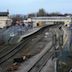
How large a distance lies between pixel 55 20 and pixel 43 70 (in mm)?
Answer: 74774

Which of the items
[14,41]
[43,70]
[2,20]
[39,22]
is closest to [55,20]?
[39,22]

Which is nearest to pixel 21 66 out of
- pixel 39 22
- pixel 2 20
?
pixel 2 20

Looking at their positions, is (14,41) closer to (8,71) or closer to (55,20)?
(8,71)

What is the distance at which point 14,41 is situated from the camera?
39.5 metres

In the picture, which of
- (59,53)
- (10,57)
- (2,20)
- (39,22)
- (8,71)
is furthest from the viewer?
(39,22)

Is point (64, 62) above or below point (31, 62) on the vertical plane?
above

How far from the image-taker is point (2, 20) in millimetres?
80875

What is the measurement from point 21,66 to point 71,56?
5.79 meters

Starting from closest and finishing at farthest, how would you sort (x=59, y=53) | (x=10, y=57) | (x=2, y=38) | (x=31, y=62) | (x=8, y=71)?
1. (x=59, y=53)
2. (x=8, y=71)
3. (x=31, y=62)
4. (x=10, y=57)
5. (x=2, y=38)

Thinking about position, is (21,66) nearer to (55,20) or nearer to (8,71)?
(8,71)

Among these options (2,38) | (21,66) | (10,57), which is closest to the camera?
(21,66)

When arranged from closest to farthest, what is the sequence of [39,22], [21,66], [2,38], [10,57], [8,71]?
[8,71] < [21,66] < [10,57] < [2,38] < [39,22]

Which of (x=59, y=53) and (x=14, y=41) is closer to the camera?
(x=59, y=53)

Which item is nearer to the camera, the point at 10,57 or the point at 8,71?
the point at 8,71
